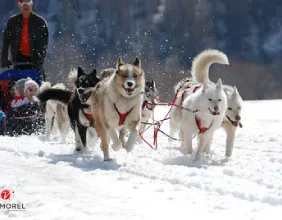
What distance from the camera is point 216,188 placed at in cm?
273

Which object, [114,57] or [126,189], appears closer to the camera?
[126,189]

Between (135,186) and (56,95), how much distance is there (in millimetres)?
2688

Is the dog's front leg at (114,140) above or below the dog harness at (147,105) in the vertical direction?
below

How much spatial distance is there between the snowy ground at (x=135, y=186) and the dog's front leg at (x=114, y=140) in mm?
130

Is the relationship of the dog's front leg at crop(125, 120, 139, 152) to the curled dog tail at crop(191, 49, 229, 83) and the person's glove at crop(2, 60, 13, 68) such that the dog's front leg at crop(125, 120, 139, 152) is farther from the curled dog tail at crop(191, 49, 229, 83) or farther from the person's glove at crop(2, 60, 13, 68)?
the person's glove at crop(2, 60, 13, 68)

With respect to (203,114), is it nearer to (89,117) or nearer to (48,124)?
(89,117)

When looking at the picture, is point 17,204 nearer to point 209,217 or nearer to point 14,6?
point 209,217

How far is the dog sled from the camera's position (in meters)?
6.34

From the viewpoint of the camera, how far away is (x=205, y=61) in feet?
16.5

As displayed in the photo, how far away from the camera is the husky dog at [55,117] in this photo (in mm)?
6000

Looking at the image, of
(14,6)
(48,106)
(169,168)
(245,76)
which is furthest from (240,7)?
(169,168)

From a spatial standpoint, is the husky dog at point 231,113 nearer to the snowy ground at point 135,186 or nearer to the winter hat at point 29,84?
the snowy ground at point 135,186

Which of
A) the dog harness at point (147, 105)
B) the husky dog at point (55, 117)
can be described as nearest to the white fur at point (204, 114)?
the dog harness at point (147, 105)

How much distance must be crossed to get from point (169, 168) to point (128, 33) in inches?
989
